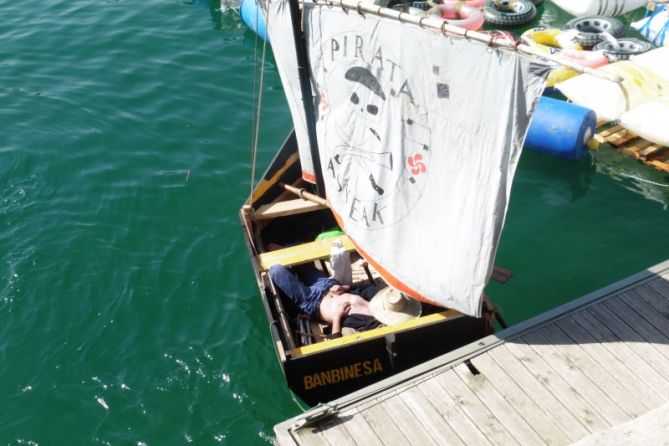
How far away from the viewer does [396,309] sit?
1082 cm

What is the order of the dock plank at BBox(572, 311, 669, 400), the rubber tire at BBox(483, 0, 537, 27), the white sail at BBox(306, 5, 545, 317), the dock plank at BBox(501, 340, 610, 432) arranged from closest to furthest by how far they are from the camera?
1. the white sail at BBox(306, 5, 545, 317)
2. the dock plank at BBox(501, 340, 610, 432)
3. the dock plank at BBox(572, 311, 669, 400)
4. the rubber tire at BBox(483, 0, 537, 27)

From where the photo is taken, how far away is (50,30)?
21.8 m

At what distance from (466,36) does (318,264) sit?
18.8 ft

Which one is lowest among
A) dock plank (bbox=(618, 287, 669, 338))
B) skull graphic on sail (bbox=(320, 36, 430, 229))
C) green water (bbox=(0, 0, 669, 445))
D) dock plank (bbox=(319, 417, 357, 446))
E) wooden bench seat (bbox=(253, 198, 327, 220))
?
green water (bbox=(0, 0, 669, 445))

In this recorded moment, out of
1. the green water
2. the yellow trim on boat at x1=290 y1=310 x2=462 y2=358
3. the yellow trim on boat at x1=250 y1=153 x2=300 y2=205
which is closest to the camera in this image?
the yellow trim on boat at x1=290 y1=310 x2=462 y2=358

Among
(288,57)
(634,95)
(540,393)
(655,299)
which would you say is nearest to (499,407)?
(540,393)

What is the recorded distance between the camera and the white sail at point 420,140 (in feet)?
26.7

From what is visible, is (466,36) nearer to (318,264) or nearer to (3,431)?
(318,264)

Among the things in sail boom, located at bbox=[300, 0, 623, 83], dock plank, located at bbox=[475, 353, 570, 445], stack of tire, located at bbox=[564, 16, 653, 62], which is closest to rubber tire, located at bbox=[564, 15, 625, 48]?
stack of tire, located at bbox=[564, 16, 653, 62]

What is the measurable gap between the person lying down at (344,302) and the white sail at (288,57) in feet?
6.69

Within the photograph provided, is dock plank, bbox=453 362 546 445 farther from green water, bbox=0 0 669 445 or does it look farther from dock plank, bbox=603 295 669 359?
green water, bbox=0 0 669 445

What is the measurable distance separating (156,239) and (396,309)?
5945 mm

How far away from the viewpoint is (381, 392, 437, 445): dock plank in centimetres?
898

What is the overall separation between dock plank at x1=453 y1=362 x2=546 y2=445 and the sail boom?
4.45 meters
